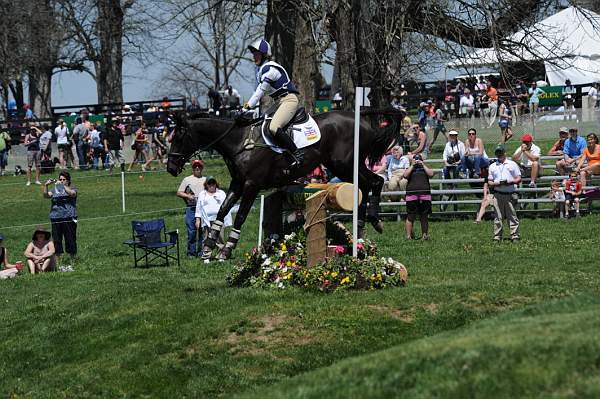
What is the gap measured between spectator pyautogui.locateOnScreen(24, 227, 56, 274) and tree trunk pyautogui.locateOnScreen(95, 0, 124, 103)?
101ft

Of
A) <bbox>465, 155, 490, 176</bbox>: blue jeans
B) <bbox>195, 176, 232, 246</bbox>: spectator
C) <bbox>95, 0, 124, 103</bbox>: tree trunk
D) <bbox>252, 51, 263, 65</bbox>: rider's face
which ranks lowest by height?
<bbox>195, 176, 232, 246</bbox>: spectator

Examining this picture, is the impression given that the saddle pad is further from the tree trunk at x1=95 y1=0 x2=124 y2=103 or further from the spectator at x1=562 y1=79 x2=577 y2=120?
the tree trunk at x1=95 y1=0 x2=124 y2=103

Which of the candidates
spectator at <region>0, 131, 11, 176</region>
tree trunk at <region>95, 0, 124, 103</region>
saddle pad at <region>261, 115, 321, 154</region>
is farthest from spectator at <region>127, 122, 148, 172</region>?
saddle pad at <region>261, 115, 321, 154</region>

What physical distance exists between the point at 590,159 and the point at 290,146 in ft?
36.0

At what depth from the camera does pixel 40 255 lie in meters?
21.1

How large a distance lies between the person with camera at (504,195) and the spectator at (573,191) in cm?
299

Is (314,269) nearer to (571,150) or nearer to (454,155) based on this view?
(454,155)

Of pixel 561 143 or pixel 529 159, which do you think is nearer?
pixel 529 159

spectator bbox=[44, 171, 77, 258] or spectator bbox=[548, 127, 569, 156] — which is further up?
spectator bbox=[548, 127, 569, 156]

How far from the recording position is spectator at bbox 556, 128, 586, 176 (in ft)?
82.5

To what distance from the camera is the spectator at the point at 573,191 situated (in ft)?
77.9

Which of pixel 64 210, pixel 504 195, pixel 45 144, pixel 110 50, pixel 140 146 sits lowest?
pixel 64 210

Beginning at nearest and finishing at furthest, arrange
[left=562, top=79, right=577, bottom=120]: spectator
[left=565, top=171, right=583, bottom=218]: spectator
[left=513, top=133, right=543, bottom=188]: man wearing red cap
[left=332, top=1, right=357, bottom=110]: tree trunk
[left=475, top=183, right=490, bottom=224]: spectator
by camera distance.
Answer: [left=565, top=171, right=583, bottom=218]: spectator → [left=475, top=183, right=490, bottom=224]: spectator → [left=513, top=133, right=543, bottom=188]: man wearing red cap → [left=332, top=1, right=357, bottom=110]: tree trunk → [left=562, top=79, right=577, bottom=120]: spectator

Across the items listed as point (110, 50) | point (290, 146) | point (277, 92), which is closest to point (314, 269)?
point (290, 146)
